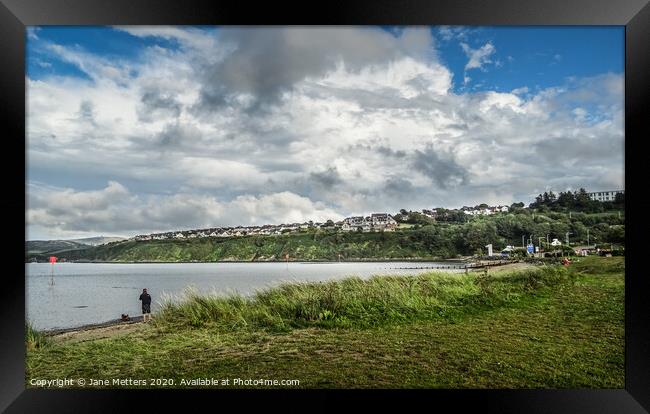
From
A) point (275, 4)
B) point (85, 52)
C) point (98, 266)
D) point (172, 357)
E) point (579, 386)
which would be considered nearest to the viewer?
point (275, 4)

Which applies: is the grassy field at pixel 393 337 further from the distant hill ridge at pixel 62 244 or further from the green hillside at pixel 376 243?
the distant hill ridge at pixel 62 244

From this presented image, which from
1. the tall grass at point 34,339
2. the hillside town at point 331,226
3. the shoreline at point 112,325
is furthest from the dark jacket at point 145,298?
the tall grass at point 34,339

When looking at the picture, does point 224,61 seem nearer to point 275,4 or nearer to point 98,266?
point 275,4

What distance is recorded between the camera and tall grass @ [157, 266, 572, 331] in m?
3.87

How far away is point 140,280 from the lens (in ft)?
15.1

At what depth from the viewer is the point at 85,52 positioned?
383cm

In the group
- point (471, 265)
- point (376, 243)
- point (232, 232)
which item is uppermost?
point (232, 232)

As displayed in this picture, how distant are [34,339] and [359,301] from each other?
305 centimetres

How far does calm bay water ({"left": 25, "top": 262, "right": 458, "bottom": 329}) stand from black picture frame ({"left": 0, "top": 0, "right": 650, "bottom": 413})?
0.97m

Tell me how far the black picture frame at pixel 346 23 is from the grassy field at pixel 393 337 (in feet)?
0.46

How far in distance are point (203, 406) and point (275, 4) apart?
3.05m

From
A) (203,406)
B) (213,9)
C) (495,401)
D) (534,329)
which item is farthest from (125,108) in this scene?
(534,329)

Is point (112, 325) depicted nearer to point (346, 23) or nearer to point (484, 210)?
point (346, 23)

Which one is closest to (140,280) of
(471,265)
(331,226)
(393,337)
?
(331,226)
